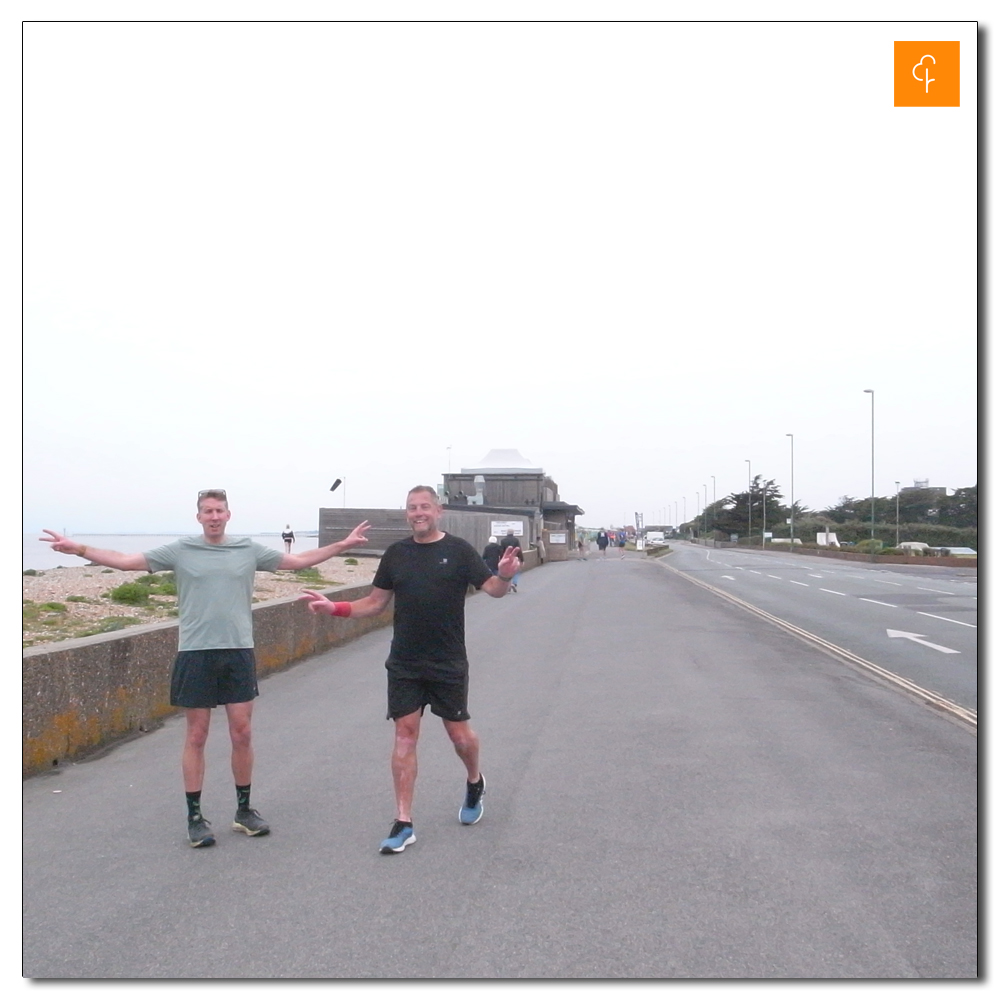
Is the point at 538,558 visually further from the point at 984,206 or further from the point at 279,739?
the point at 984,206

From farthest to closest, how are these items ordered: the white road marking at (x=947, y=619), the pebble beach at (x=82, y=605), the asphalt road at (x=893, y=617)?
the white road marking at (x=947, y=619)
the asphalt road at (x=893, y=617)
the pebble beach at (x=82, y=605)

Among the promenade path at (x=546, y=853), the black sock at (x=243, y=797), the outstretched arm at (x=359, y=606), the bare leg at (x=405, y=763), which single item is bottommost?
the promenade path at (x=546, y=853)

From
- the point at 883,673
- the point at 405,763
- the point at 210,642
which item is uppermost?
the point at 210,642

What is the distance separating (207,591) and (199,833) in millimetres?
1226

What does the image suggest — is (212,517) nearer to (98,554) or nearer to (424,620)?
(98,554)

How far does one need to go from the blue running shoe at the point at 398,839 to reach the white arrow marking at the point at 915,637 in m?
11.1

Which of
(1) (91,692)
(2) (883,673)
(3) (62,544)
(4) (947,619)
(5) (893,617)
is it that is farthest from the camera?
(5) (893,617)

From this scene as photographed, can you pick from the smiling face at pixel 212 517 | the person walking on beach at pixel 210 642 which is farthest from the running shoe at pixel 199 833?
the smiling face at pixel 212 517

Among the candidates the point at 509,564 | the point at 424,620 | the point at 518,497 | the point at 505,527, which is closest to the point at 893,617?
the point at 509,564

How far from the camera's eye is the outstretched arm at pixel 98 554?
4840 mm

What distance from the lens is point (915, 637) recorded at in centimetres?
1570

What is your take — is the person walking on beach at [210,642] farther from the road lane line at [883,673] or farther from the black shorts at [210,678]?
the road lane line at [883,673]

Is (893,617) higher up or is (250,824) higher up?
(250,824)

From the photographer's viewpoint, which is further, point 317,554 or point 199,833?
point 317,554
